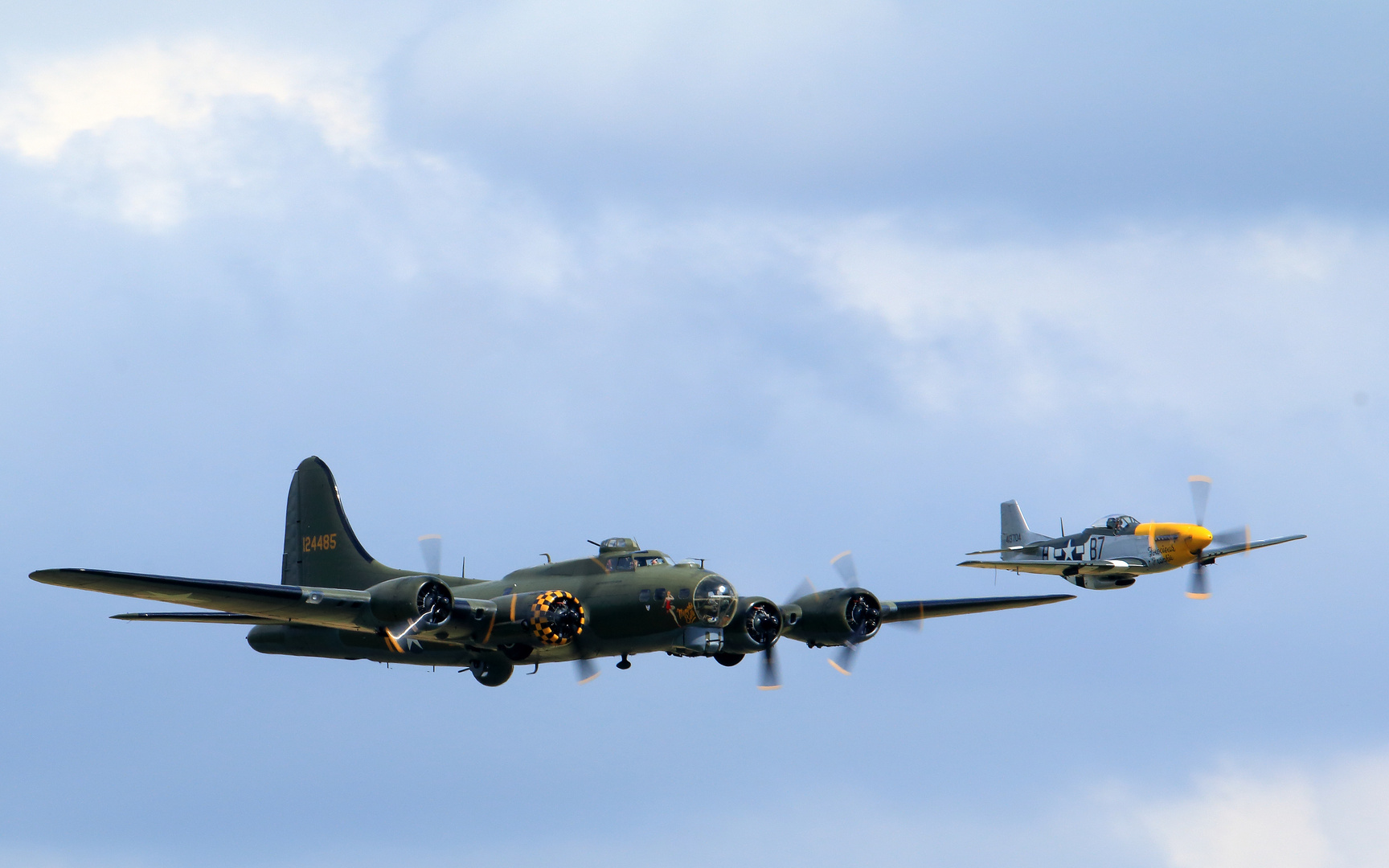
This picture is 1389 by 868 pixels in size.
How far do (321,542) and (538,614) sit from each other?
15.0m

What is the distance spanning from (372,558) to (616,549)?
13.4m

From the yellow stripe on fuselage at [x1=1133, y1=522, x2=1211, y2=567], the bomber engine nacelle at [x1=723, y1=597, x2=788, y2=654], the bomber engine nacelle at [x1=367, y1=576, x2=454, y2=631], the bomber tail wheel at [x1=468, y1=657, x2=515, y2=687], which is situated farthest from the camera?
the yellow stripe on fuselage at [x1=1133, y1=522, x2=1211, y2=567]

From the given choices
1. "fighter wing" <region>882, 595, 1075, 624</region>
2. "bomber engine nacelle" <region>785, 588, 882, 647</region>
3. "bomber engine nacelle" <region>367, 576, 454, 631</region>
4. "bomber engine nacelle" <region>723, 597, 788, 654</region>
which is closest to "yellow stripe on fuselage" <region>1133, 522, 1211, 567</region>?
"fighter wing" <region>882, 595, 1075, 624</region>

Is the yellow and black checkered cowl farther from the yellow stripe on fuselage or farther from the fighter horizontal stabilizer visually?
the yellow stripe on fuselage

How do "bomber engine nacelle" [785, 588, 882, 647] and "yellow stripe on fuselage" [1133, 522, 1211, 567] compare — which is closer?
"bomber engine nacelle" [785, 588, 882, 647]

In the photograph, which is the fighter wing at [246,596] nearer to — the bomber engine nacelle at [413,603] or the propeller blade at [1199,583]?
the bomber engine nacelle at [413,603]

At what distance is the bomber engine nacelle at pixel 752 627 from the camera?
45281 mm

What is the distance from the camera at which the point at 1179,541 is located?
73688 millimetres

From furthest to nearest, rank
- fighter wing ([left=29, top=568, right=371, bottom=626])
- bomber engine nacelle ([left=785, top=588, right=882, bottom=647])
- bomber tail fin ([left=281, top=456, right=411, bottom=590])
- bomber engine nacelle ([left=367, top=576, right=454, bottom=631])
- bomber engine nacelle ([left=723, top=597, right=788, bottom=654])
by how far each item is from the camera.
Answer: bomber tail fin ([left=281, top=456, right=411, bottom=590]), bomber engine nacelle ([left=785, top=588, right=882, bottom=647]), bomber engine nacelle ([left=723, top=597, right=788, bottom=654]), bomber engine nacelle ([left=367, top=576, right=454, bottom=631]), fighter wing ([left=29, top=568, right=371, bottom=626])

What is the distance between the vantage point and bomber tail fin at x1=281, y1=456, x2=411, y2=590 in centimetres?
5406

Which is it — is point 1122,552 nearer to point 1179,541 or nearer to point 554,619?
point 1179,541

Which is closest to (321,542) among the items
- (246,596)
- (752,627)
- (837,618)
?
→ (246,596)

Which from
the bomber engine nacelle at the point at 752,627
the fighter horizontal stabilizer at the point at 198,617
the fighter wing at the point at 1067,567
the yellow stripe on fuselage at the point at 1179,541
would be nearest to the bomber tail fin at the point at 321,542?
the fighter horizontal stabilizer at the point at 198,617

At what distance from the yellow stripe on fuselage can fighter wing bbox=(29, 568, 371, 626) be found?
46660mm
